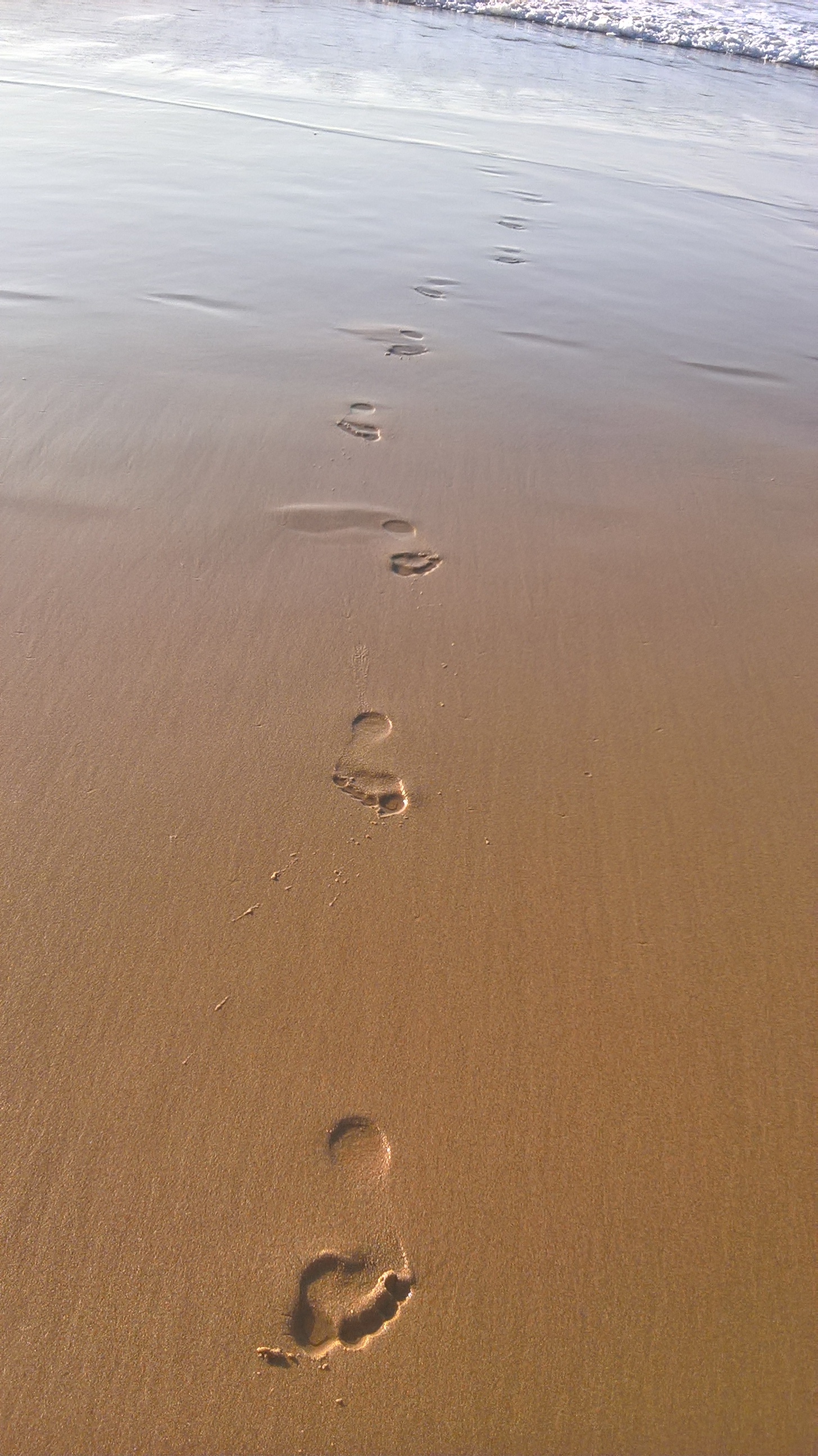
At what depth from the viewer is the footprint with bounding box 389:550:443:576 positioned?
2.40 meters

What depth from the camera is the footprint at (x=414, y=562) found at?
2.40 m

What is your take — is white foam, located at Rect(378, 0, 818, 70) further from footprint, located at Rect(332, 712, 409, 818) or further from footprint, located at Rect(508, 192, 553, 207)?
footprint, located at Rect(332, 712, 409, 818)

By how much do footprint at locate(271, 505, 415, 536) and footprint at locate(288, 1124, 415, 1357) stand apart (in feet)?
5.35

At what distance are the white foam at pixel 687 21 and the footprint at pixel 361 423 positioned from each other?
1167 centimetres

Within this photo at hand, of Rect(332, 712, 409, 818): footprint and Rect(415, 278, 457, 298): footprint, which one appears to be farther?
Rect(415, 278, 457, 298): footprint

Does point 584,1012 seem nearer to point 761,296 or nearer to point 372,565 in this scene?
point 372,565

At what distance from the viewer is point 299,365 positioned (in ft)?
10.7

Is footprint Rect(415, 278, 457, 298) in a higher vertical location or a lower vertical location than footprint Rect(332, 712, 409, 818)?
higher

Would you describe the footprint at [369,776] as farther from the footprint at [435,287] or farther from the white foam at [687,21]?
the white foam at [687,21]

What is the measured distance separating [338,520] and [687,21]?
13.8 meters

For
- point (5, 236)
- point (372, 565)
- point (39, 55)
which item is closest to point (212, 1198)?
point (372, 565)

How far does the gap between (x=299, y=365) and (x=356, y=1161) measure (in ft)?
8.88

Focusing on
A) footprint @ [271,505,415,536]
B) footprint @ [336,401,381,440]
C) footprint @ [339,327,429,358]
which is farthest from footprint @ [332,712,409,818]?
footprint @ [339,327,429,358]

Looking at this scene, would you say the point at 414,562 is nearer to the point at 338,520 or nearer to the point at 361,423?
the point at 338,520
